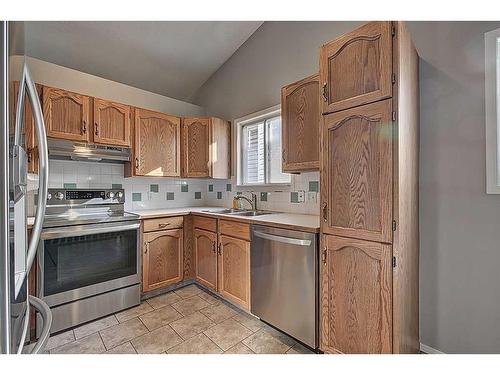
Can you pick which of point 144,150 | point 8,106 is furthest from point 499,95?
point 144,150

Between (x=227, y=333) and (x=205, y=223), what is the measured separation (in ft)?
3.51

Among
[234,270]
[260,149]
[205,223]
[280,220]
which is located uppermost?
[260,149]

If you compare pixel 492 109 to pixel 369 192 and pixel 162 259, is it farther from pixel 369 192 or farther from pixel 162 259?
pixel 162 259

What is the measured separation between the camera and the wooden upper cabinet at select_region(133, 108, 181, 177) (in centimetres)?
267

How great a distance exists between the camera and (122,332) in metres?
1.91

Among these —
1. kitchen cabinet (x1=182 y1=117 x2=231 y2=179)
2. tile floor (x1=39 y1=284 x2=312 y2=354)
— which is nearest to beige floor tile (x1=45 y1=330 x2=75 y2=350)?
tile floor (x1=39 y1=284 x2=312 y2=354)

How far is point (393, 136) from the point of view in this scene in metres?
1.27

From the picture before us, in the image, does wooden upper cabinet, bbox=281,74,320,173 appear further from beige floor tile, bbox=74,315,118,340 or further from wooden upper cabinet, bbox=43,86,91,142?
beige floor tile, bbox=74,315,118,340

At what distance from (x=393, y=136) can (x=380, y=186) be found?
0.27 metres

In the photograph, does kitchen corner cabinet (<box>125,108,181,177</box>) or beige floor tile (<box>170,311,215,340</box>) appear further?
kitchen corner cabinet (<box>125,108,181,177</box>)

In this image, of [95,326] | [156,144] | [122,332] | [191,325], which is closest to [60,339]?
[95,326]

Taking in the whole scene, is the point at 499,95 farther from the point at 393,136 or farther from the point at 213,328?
the point at 213,328

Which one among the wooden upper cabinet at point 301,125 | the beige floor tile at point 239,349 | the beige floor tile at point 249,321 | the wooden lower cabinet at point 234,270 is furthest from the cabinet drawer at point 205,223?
the beige floor tile at point 239,349

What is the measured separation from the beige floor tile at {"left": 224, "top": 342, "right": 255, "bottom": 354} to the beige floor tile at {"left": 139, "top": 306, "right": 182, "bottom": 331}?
0.65m
